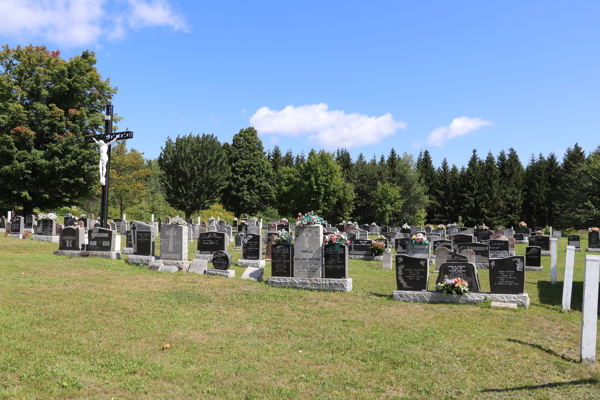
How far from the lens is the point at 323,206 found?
52.4 m

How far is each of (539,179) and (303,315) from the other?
61176 millimetres

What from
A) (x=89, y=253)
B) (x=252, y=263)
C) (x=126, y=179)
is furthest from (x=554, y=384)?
(x=126, y=179)

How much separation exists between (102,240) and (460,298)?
12.9 m

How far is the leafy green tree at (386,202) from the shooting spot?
2077 inches

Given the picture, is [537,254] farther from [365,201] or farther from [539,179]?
[539,179]

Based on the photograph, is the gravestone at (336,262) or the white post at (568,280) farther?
the gravestone at (336,262)

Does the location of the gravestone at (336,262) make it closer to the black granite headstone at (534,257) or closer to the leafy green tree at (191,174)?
the black granite headstone at (534,257)

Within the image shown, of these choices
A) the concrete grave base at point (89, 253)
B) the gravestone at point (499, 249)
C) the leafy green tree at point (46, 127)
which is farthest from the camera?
the leafy green tree at point (46, 127)

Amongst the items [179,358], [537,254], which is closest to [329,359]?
[179,358]

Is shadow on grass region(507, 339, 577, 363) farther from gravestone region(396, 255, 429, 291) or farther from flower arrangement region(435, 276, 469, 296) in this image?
gravestone region(396, 255, 429, 291)

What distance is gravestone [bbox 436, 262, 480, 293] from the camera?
11.0m

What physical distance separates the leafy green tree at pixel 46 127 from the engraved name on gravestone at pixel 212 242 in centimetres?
1541

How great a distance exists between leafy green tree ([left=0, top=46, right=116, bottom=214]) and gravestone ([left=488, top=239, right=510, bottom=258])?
24083mm

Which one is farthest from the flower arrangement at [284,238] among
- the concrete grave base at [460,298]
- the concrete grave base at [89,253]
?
the concrete grave base at [89,253]
